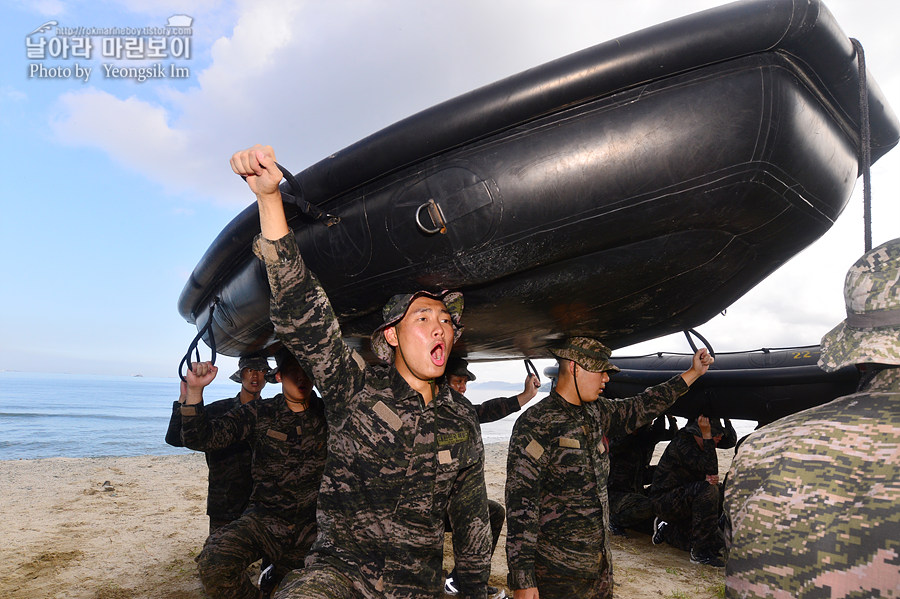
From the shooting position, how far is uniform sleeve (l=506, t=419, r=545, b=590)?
8.25 ft

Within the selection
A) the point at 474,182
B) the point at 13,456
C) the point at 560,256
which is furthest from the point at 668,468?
the point at 13,456

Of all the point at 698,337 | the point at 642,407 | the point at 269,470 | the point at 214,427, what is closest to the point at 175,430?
the point at 214,427

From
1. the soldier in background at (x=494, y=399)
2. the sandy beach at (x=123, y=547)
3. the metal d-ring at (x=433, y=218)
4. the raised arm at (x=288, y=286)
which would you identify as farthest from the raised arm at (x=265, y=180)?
the sandy beach at (x=123, y=547)

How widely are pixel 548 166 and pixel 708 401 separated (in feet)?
14.1

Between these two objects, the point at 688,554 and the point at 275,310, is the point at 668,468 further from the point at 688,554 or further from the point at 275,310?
the point at 275,310

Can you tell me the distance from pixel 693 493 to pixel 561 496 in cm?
230

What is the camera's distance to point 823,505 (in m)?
0.94

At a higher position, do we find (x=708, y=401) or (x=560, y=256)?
(x=560, y=256)

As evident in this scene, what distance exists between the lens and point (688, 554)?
15.1 feet

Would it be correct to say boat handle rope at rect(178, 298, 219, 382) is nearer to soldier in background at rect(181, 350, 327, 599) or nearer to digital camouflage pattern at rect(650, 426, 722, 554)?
soldier in background at rect(181, 350, 327, 599)

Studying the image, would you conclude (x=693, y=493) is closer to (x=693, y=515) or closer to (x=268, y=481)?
(x=693, y=515)

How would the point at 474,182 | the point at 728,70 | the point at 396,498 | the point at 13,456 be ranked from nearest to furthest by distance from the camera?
1. the point at 728,70
2. the point at 474,182
3. the point at 396,498
4. the point at 13,456

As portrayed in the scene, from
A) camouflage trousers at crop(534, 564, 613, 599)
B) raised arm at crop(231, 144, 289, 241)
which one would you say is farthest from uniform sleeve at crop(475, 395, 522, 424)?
raised arm at crop(231, 144, 289, 241)

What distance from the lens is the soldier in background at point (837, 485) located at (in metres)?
0.89
